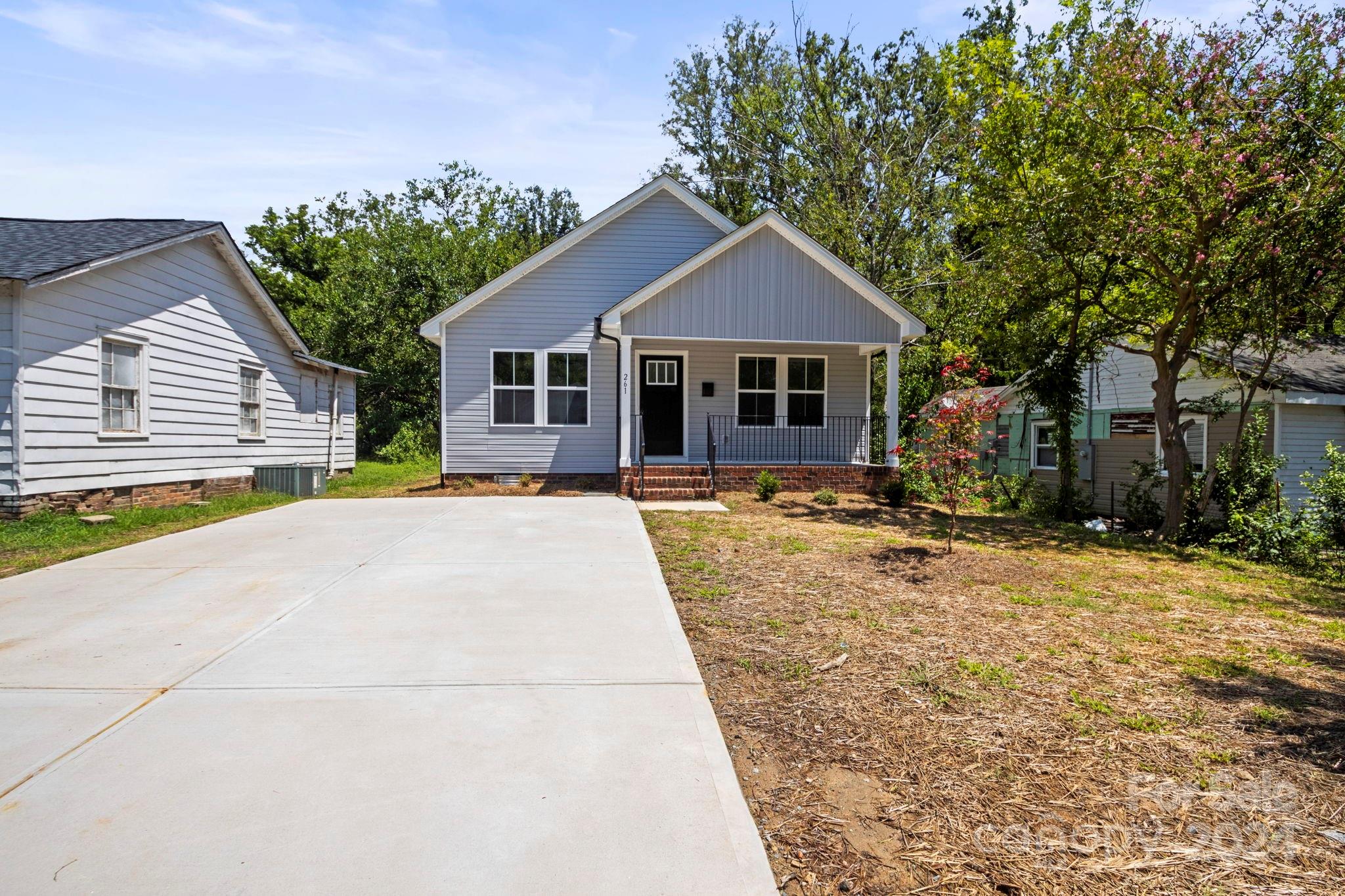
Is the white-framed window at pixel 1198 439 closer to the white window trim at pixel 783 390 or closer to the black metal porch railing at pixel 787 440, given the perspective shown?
the black metal porch railing at pixel 787 440

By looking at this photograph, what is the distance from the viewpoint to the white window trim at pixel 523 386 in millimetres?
14461

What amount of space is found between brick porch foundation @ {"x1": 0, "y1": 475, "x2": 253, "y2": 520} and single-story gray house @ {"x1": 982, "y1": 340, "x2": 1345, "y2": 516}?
12676mm

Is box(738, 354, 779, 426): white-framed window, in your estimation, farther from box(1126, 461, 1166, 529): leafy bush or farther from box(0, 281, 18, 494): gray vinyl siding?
box(0, 281, 18, 494): gray vinyl siding

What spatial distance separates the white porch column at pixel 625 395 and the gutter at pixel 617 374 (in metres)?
0.08

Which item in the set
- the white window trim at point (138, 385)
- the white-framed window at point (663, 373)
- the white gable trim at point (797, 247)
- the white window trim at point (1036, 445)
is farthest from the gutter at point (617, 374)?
the white window trim at point (1036, 445)

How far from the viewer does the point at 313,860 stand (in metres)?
2.30

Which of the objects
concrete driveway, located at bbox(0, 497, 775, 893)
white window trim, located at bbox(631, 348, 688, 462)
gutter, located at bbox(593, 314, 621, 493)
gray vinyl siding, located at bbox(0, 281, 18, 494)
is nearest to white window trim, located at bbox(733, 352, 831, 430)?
white window trim, located at bbox(631, 348, 688, 462)

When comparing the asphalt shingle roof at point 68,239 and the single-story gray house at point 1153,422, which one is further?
the single-story gray house at point 1153,422

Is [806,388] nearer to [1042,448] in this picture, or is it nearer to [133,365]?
[1042,448]

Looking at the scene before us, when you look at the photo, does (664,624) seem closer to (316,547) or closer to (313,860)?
(313,860)

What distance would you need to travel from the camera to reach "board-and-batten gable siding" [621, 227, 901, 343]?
42.7 feet

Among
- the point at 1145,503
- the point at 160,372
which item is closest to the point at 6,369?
the point at 160,372

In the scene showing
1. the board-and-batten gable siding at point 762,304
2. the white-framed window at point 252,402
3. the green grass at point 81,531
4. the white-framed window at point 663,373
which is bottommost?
the green grass at point 81,531

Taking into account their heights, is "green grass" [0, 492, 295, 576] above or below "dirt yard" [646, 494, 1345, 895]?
above
